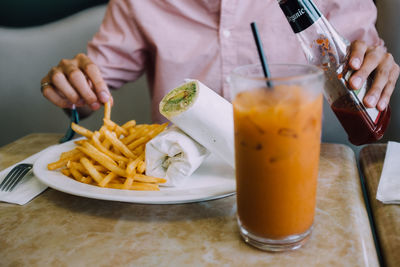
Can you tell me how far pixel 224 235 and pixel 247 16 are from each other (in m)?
1.22

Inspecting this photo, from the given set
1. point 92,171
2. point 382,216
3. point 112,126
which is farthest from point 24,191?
point 382,216

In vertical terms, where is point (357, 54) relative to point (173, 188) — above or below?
above

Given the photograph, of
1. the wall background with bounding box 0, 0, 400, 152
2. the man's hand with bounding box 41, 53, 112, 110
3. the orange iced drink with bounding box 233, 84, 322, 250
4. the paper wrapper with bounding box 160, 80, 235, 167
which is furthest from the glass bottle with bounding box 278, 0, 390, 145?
the wall background with bounding box 0, 0, 400, 152

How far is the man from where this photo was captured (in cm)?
161

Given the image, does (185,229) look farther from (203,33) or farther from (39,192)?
(203,33)

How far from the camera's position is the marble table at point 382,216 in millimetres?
654

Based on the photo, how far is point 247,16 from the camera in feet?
5.41

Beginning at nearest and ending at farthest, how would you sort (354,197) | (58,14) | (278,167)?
(278,167) < (354,197) < (58,14)

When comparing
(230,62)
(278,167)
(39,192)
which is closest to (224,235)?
(278,167)

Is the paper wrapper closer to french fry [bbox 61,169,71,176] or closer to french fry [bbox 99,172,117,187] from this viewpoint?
french fry [bbox 99,172,117,187]

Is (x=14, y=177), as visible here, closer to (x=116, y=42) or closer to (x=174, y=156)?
(x=174, y=156)

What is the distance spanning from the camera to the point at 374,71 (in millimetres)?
1139

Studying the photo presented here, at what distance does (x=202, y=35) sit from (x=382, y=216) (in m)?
1.19

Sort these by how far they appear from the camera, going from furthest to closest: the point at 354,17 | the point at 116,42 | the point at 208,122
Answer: the point at 116,42 < the point at 354,17 < the point at 208,122
